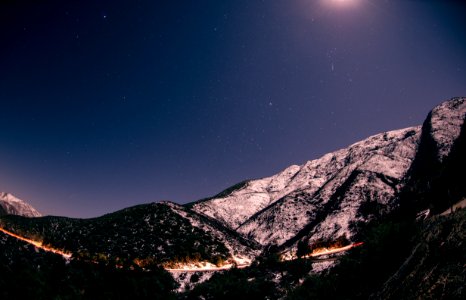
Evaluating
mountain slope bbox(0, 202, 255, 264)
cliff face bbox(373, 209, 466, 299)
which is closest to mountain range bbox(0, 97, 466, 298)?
mountain slope bbox(0, 202, 255, 264)

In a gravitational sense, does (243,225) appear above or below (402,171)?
below

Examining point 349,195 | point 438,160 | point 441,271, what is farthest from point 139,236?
point 438,160

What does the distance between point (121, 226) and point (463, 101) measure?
172 metres

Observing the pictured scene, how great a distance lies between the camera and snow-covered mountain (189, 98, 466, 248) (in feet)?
378

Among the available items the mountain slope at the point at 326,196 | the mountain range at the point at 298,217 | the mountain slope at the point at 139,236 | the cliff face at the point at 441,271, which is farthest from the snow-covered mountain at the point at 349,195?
the cliff face at the point at 441,271

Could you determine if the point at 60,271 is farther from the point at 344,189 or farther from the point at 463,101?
the point at 463,101

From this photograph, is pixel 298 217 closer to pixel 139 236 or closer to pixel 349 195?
pixel 349 195

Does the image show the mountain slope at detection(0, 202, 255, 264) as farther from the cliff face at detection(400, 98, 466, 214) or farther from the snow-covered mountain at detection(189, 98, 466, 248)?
the cliff face at detection(400, 98, 466, 214)

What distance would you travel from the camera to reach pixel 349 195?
12275 centimetres

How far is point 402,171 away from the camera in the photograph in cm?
13400

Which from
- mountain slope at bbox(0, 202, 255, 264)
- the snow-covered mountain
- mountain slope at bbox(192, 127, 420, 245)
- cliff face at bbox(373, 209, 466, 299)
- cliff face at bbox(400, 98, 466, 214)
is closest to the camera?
cliff face at bbox(373, 209, 466, 299)

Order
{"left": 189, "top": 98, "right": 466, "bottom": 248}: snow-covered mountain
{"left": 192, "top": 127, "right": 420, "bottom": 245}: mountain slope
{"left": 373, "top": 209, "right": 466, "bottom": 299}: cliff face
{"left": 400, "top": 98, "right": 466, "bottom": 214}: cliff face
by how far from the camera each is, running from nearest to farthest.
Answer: {"left": 373, "top": 209, "right": 466, "bottom": 299}: cliff face, {"left": 400, "top": 98, "right": 466, "bottom": 214}: cliff face, {"left": 189, "top": 98, "right": 466, "bottom": 248}: snow-covered mountain, {"left": 192, "top": 127, "right": 420, "bottom": 245}: mountain slope

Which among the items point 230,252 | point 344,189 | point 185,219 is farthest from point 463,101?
point 185,219

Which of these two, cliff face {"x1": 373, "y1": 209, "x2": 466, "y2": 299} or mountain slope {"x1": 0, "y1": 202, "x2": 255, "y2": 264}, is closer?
cliff face {"x1": 373, "y1": 209, "x2": 466, "y2": 299}
